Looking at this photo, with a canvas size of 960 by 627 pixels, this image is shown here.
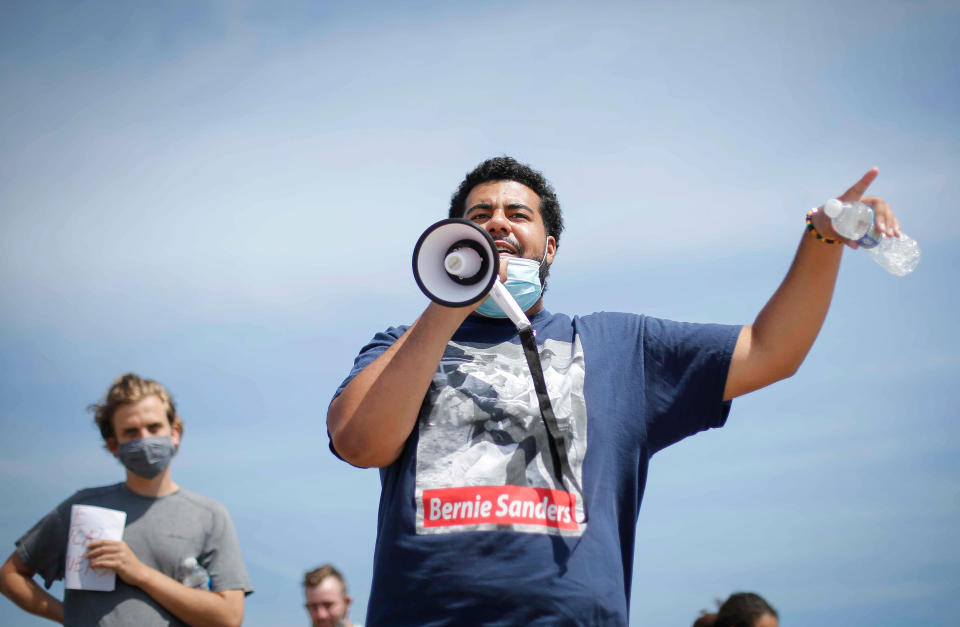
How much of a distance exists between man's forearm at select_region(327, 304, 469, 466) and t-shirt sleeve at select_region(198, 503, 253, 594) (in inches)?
78.2

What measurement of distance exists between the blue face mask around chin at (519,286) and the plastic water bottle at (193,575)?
2.14 metres

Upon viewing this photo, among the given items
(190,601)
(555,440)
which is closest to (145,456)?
(190,601)

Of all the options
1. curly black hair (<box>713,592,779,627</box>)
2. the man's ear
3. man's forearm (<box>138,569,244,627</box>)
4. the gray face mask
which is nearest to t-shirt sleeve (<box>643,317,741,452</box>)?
the man's ear

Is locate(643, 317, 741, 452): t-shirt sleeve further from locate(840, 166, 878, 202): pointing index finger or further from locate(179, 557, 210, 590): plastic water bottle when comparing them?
locate(179, 557, 210, 590): plastic water bottle

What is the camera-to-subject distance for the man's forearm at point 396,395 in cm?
272

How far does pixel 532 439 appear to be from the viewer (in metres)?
2.79

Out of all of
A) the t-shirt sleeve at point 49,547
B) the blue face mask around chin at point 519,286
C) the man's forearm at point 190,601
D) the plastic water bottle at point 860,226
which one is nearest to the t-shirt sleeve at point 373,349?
the blue face mask around chin at point 519,286

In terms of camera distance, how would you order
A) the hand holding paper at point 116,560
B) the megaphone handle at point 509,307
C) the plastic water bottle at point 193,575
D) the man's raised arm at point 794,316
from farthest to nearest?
the plastic water bottle at point 193,575
the hand holding paper at point 116,560
the megaphone handle at point 509,307
the man's raised arm at point 794,316

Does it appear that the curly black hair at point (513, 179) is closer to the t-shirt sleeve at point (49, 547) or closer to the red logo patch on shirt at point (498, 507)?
the red logo patch on shirt at point (498, 507)

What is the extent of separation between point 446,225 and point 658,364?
0.91m

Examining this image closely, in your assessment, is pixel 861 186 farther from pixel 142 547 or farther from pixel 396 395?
pixel 142 547

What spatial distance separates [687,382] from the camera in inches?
118

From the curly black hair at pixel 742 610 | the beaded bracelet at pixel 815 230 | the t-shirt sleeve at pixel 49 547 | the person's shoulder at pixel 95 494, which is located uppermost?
the beaded bracelet at pixel 815 230

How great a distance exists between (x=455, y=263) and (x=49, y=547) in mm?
2949
